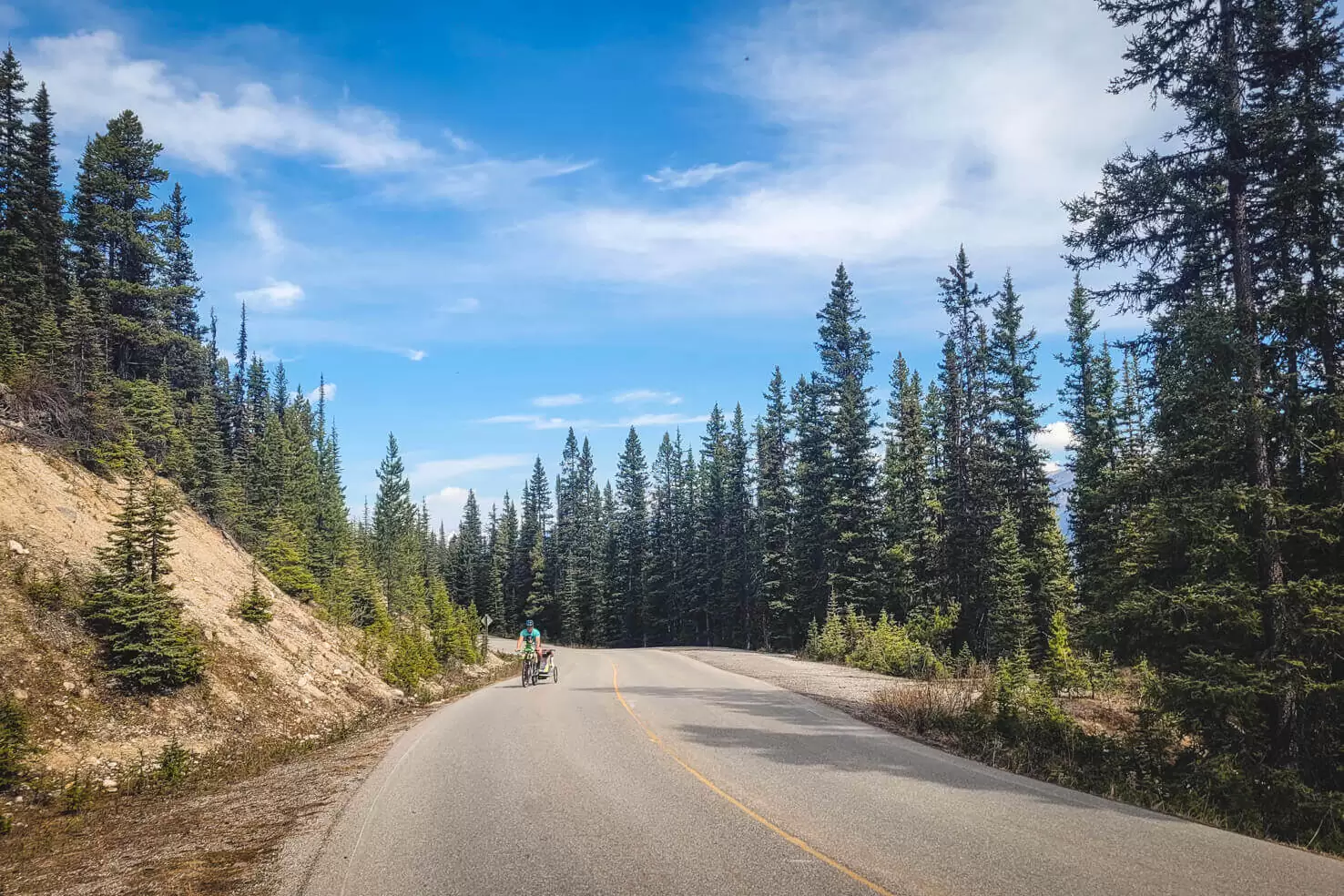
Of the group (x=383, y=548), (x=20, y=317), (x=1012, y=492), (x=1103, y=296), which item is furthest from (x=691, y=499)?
(x=1103, y=296)

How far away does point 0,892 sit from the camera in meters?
6.41

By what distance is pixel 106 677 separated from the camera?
12273 millimetres

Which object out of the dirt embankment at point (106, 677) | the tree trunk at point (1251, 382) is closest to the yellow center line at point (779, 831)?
the tree trunk at point (1251, 382)

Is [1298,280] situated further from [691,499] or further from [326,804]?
[691,499]

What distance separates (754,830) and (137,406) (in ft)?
104

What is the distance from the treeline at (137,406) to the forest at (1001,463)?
0.64 feet

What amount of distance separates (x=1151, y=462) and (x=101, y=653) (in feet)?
62.2

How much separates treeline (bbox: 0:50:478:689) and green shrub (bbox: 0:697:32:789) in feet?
7.99

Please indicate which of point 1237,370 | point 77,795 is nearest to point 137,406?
point 77,795

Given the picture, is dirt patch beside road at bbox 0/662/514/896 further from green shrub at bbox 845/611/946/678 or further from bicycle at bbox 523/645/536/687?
green shrub at bbox 845/611/946/678

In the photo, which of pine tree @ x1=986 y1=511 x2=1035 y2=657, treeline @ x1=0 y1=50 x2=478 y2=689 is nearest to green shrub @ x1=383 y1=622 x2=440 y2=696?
treeline @ x1=0 y1=50 x2=478 y2=689

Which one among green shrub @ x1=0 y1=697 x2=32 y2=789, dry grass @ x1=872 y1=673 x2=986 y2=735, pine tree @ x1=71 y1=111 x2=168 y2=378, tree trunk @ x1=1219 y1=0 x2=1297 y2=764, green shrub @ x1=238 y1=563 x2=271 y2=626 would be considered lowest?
dry grass @ x1=872 y1=673 x2=986 y2=735

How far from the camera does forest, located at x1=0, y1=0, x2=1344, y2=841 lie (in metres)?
11.0

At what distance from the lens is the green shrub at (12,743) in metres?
9.19
